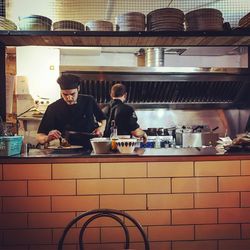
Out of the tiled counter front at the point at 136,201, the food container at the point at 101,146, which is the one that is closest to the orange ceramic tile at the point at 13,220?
the tiled counter front at the point at 136,201

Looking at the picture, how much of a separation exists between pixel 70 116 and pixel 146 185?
5.15 feet

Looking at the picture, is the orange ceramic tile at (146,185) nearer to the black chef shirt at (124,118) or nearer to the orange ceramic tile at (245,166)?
the orange ceramic tile at (245,166)

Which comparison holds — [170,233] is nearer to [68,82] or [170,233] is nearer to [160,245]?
[160,245]

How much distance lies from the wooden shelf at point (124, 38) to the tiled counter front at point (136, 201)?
1.08 metres

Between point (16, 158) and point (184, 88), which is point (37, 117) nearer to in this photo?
point (184, 88)

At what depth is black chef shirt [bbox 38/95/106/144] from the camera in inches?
131

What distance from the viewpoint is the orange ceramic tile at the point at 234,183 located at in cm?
222

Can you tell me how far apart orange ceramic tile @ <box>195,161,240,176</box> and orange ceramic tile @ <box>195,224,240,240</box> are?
351mm

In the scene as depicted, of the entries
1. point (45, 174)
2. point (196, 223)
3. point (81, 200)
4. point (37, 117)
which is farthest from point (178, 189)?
point (37, 117)

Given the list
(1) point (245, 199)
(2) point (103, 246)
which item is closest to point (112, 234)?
(2) point (103, 246)

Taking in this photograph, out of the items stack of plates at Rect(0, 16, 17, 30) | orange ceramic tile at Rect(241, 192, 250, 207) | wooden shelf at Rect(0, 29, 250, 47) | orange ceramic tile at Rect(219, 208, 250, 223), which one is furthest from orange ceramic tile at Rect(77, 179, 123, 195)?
stack of plates at Rect(0, 16, 17, 30)

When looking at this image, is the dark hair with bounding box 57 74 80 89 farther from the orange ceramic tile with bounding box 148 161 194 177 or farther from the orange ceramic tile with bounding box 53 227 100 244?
the orange ceramic tile with bounding box 53 227 100 244

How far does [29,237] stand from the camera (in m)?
2.17

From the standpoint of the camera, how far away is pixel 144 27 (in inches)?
109
